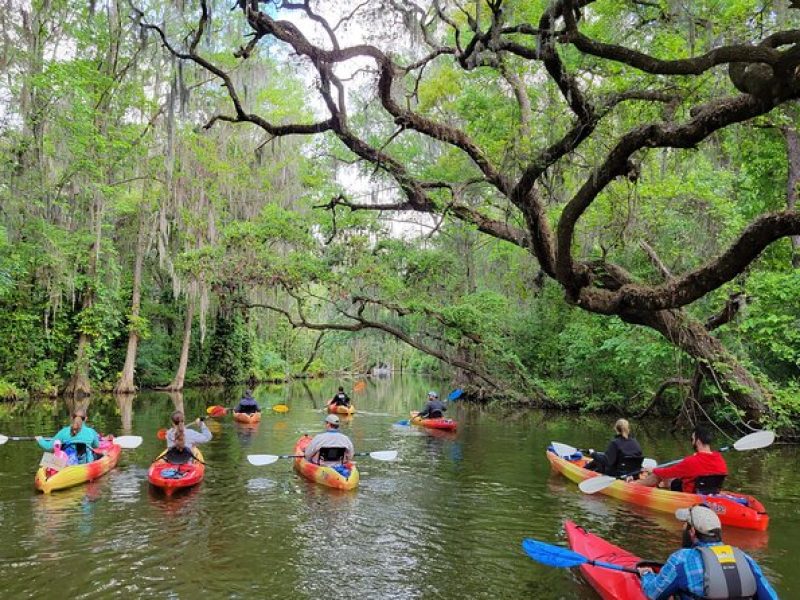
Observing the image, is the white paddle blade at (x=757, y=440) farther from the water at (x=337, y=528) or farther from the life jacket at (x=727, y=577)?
the life jacket at (x=727, y=577)

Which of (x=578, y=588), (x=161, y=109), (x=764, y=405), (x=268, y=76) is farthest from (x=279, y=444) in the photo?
(x=268, y=76)

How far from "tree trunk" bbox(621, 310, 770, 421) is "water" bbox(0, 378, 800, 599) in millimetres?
1226

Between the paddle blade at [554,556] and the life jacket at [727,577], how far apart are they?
4.55 ft

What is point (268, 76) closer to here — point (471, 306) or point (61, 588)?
point (471, 306)

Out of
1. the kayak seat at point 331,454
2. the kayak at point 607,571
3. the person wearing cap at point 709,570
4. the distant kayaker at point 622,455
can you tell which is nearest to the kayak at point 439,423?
the kayak seat at point 331,454

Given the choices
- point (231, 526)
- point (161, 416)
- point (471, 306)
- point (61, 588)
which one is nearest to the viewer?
point (61, 588)

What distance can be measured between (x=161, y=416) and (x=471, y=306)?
10286 mm

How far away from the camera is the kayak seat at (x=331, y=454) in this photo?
10312 mm

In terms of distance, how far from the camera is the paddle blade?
539cm

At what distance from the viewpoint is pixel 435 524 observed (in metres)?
7.88

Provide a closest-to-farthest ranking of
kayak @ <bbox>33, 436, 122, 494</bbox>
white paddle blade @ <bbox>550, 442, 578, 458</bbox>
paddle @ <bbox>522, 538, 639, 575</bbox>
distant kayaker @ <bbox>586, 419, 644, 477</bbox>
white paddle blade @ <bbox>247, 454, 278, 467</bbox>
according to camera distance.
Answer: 1. paddle @ <bbox>522, 538, 639, 575</bbox>
2. kayak @ <bbox>33, 436, 122, 494</bbox>
3. distant kayaker @ <bbox>586, 419, 644, 477</bbox>
4. white paddle blade @ <bbox>247, 454, 278, 467</bbox>
5. white paddle blade @ <bbox>550, 442, 578, 458</bbox>

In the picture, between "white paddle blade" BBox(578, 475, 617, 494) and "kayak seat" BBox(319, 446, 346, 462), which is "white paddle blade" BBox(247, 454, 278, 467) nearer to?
"kayak seat" BBox(319, 446, 346, 462)

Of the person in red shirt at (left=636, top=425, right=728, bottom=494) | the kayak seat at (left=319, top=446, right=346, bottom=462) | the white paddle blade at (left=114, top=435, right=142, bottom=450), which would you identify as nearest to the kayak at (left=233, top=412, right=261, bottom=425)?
the white paddle blade at (left=114, top=435, right=142, bottom=450)

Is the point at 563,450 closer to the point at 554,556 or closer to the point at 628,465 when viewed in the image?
the point at 628,465
